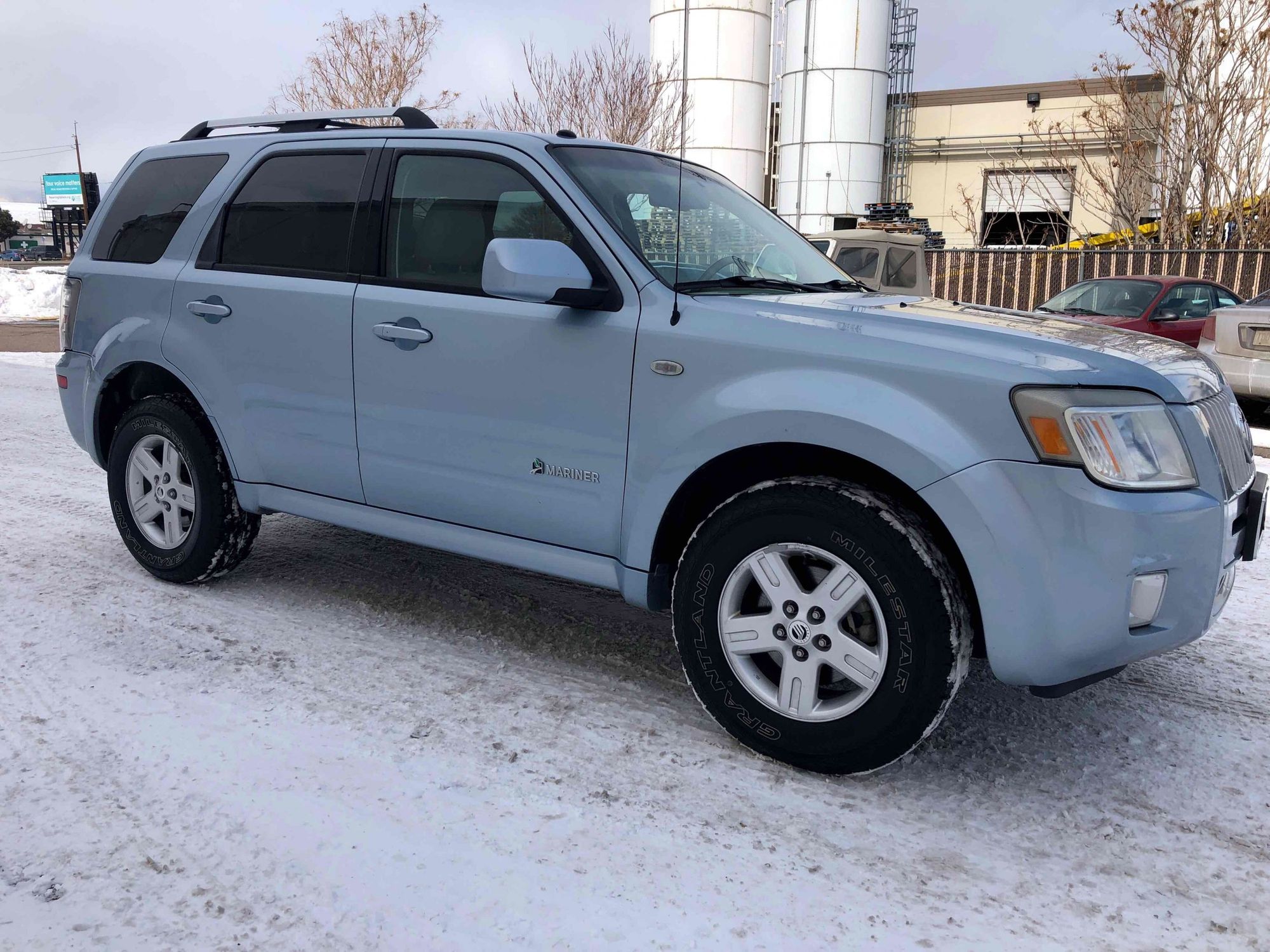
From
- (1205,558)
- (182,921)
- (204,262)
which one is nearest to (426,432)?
(204,262)

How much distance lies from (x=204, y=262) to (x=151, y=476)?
973 mm

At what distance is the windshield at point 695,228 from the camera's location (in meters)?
3.56

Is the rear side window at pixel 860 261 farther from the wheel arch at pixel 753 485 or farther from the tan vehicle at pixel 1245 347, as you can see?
the wheel arch at pixel 753 485

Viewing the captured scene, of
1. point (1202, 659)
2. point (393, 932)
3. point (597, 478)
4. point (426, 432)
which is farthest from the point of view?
point (1202, 659)

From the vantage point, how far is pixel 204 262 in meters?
4.46

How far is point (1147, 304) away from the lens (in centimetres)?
1288

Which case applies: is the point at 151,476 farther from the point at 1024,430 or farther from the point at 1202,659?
the point at 1202,659

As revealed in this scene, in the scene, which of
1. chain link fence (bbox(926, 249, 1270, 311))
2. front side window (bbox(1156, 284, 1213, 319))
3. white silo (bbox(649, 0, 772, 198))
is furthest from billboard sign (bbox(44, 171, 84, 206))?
front side window (bbox(1156, 284, 1213, 319))

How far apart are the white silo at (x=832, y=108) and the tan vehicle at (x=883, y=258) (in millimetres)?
21550

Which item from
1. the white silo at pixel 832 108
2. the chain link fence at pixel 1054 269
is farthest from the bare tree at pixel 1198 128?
the white silo at pixel 832 108

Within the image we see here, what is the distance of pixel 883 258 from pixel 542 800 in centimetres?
1061

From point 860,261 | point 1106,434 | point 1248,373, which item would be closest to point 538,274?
point 1106,434

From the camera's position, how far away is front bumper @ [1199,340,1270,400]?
10.1 meters

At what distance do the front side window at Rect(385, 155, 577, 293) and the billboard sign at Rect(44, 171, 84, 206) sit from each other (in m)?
118
